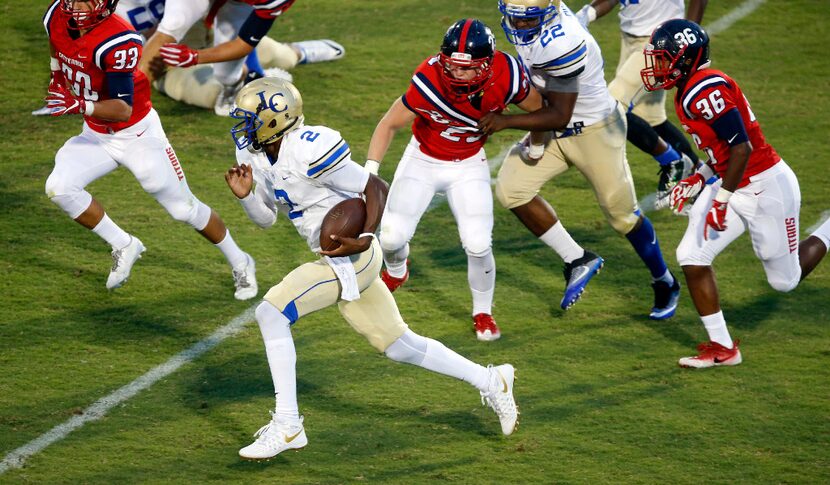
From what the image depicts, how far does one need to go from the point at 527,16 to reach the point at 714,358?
2117mm

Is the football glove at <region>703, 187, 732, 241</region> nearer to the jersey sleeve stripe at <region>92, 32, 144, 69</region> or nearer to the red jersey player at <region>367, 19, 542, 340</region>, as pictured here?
the red jersey player at <region>367, 19, 542, 340</region>

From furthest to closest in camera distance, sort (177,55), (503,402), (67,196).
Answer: (177,55) < (67,196) < (503,402)

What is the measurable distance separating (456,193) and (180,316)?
178 cm

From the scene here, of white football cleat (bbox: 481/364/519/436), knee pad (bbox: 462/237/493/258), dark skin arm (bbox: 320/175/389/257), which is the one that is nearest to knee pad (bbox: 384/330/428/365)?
white football cleat (bbox: 481/364/519/436)

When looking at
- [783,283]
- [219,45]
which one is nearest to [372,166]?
[783,283]

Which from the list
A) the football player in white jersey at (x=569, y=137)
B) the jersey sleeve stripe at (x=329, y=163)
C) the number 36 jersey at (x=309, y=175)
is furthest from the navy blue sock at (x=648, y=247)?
the jersey sleeve stripe at (x=329, y=163)

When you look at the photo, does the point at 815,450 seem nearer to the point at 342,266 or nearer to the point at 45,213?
the point at 342,266

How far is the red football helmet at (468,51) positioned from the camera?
5.88m

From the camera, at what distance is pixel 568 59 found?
6.36 meters

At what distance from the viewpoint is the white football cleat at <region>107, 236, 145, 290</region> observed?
6863 millimetres

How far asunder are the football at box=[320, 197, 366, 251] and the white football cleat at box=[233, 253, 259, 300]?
5.54 ft

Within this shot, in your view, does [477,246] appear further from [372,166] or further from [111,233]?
[111,233]

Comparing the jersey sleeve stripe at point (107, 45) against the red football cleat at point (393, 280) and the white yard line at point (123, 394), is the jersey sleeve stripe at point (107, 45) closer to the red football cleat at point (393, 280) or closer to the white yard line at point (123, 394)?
the white yard line at point (123, 394)

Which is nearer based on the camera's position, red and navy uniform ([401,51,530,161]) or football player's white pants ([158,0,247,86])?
red and navy uniform ([401,51,530,161])
